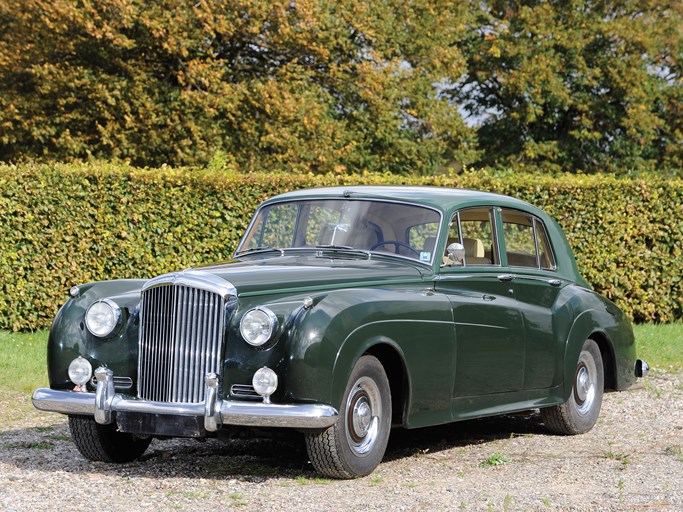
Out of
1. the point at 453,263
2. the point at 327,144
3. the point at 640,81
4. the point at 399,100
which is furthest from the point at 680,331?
the point at 640,81

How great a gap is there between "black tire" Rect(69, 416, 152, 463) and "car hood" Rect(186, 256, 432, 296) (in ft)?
4.03

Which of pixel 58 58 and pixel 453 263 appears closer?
pixel 453 263

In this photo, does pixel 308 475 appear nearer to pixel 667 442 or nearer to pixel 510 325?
pixel 510 325

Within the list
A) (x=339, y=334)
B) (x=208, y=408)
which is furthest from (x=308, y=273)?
(x=208, y=408)

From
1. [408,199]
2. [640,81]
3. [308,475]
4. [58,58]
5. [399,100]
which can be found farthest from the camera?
[640,81]

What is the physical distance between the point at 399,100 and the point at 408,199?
22.1 meters

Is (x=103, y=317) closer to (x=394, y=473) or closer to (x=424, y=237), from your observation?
(x=394, y=473)

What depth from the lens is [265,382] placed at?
6332mm

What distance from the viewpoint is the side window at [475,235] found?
8031mm

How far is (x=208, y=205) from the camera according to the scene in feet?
47.9

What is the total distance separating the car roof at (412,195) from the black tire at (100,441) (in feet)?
7.14

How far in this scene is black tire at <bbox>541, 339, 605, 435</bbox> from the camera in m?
8.82

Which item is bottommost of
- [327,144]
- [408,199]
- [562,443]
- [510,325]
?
[562,443]

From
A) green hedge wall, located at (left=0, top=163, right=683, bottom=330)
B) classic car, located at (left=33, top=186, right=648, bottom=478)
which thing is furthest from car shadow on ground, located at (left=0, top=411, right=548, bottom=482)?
green hedge wall, located at (left=0, top=163, right=683, bottom=330)
